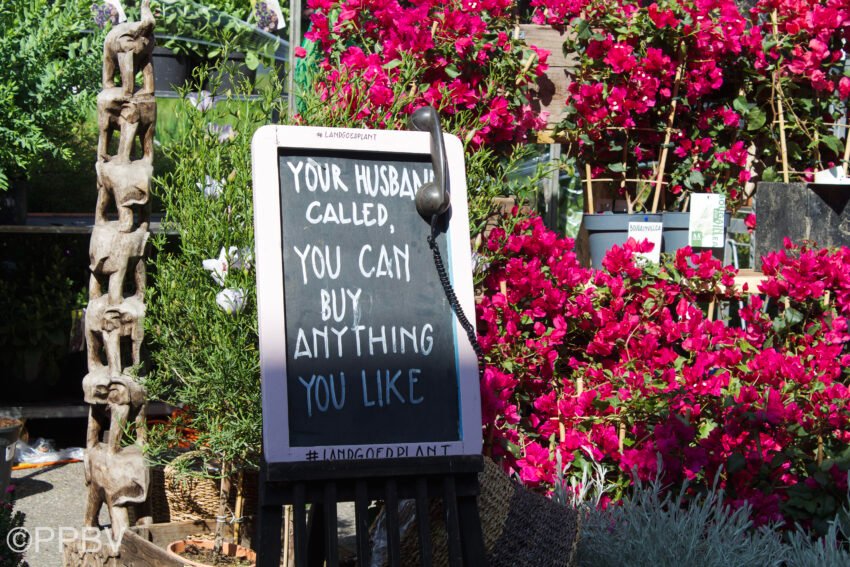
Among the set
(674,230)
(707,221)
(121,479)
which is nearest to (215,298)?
(121,479)

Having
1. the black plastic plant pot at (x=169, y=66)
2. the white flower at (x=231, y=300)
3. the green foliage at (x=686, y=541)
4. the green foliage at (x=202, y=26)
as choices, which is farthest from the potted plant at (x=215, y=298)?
the black plastic plant pot at (x=169, y=66)

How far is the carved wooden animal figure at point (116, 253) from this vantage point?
3.36m

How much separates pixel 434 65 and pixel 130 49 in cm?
107

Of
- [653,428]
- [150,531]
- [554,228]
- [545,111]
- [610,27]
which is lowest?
[150,531]

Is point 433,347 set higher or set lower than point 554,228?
lower

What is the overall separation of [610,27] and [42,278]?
3481 mm

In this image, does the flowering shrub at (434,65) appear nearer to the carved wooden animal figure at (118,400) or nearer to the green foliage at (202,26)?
the carved wooden animal figure at (118,400)

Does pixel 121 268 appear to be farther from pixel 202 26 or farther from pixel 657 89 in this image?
pixel 202 26

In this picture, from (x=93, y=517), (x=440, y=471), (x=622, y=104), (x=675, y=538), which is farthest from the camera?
(x=622, y=104)

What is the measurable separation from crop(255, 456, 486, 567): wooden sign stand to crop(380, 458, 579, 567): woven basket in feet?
0.40

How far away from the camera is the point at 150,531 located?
336 cm

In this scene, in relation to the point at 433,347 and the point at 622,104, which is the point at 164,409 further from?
the point at 433,347

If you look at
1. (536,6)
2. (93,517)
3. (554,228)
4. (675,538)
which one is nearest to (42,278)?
(93,517)

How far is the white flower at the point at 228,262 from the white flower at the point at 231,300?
7 cm
